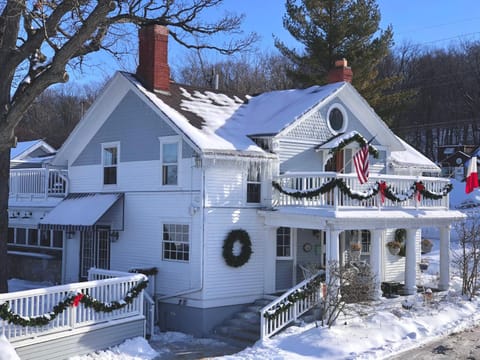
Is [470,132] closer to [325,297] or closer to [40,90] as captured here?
[325,297]

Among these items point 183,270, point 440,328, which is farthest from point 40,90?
point 440,328

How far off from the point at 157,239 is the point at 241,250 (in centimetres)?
278

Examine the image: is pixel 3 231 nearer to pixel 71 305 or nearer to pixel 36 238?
pixel 71 305

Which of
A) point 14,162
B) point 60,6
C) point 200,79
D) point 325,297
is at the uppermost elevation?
point 200,79

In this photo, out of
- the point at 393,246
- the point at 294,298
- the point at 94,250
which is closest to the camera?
the point at 294,298

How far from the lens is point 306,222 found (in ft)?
57.4

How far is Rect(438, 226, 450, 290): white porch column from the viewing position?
20.8 metres

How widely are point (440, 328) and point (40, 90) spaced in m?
12.1

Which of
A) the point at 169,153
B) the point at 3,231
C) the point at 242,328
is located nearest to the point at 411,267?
the point at 242,328

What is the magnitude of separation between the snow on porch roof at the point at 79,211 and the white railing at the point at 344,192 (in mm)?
5628

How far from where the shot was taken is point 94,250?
2145cm

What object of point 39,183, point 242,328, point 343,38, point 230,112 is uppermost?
point 343,38

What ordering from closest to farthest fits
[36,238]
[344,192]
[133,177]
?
1. [344,192]
2. [133,177]
3. [36,238]

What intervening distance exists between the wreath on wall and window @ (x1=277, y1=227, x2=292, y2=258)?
5.29 feet
